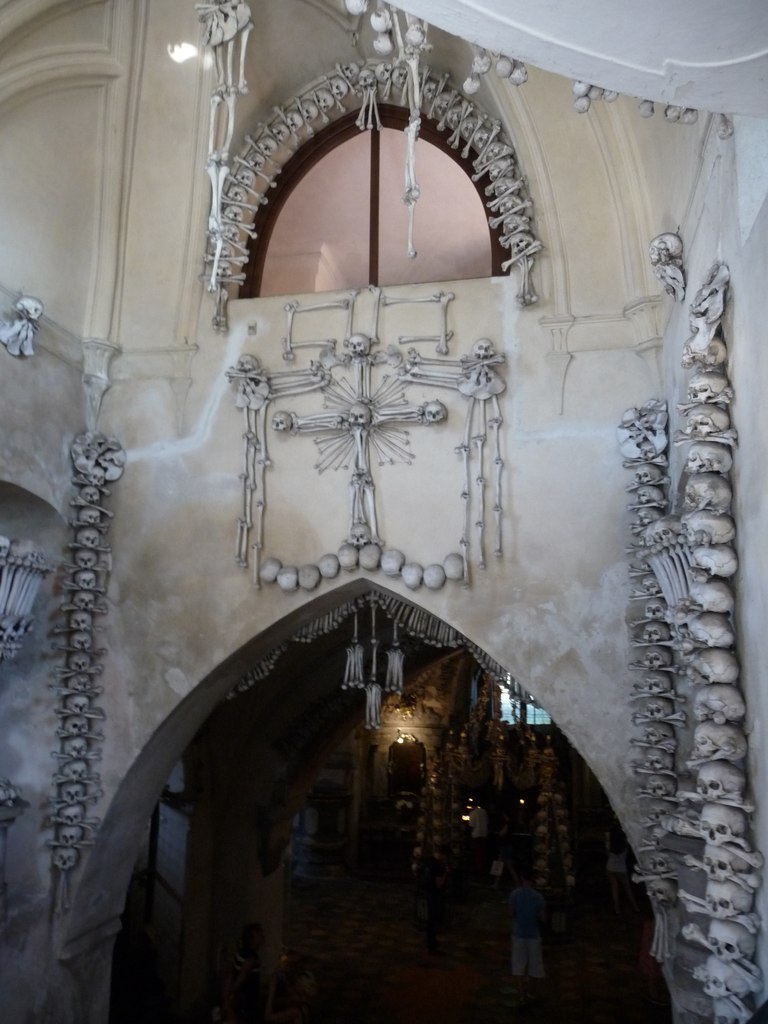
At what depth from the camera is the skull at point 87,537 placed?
4348 millimetres

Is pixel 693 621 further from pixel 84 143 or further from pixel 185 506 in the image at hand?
pixel 84 143

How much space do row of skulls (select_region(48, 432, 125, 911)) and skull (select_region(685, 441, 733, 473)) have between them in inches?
112

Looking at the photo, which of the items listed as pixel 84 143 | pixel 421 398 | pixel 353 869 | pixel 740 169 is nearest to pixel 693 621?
pixel 740 169

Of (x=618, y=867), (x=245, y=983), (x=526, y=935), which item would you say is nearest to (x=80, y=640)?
(x=245, y=983)

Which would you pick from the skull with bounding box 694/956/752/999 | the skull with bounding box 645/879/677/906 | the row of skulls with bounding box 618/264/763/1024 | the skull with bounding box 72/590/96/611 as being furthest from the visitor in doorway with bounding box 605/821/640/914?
the skull with bounding box 694/956/752/999

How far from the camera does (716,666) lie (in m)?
2.40

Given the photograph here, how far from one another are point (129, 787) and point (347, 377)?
209 centimetres

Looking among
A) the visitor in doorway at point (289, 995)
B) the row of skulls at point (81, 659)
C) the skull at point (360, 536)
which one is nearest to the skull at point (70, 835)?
the row of skulls at point (81, 659)

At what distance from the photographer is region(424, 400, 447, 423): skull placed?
4188 millimetres

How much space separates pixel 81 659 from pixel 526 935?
13.3 feet

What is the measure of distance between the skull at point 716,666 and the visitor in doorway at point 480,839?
9880 mm

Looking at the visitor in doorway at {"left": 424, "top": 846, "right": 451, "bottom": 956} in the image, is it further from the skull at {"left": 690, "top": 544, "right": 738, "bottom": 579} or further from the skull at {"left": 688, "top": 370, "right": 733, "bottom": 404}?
the skull at {"left": 688, "top": 370, "right": 733, "bottom": 404}

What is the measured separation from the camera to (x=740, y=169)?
7.89 feet

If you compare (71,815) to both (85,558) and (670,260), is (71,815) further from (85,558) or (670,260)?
(670,260)
